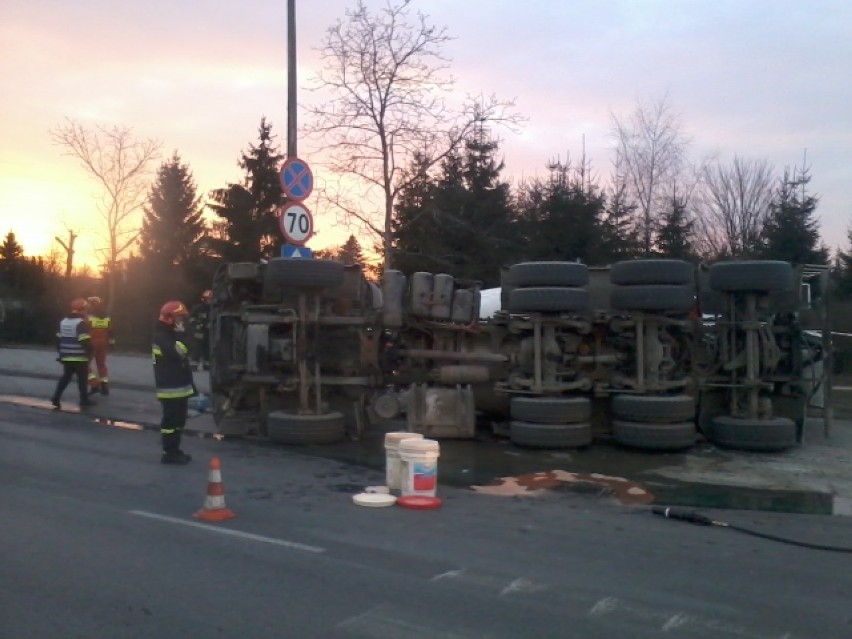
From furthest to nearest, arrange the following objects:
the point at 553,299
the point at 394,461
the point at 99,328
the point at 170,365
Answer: the point at 99,328 < the point at 553,299 < the point at 170,365 < the point at 394,461

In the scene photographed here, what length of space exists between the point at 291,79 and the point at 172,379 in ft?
23.9

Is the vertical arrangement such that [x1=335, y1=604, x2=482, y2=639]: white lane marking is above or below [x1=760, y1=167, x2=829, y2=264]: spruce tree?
below

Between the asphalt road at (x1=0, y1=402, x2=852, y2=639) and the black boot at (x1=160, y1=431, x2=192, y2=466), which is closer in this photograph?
the asphalt road at (x1=0, y1=402, x2=852, y2=639)

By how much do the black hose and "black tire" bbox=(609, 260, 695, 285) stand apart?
3613mm

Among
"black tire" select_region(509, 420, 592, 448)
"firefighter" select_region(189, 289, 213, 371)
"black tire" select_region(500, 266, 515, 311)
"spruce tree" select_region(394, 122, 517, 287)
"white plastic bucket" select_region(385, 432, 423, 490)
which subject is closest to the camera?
"white plastic bucket" select_region(385, 432, 423, 490)

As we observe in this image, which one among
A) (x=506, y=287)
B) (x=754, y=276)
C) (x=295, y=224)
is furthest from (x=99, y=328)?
(x=754, y=276)

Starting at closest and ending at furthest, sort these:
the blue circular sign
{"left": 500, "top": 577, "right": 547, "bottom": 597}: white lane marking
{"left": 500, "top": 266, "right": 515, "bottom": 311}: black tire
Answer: {"left": 500, "top": 577, "right": 547, "bottom": 597}: white lane marking < {"left": 500, "top": 266, "right": 515, "bottom": 311}: black tire < the blue circular sign

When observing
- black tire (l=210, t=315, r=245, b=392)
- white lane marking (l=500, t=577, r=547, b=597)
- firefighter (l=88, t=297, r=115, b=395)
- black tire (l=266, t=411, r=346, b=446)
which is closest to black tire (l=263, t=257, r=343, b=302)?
black tire (l=210, t=315, r=245, b=392)

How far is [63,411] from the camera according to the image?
13.6 meters

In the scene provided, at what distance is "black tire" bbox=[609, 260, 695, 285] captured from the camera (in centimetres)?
1072

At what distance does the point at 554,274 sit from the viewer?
1077cm

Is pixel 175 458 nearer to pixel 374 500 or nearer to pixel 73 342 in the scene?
pixel 374 500

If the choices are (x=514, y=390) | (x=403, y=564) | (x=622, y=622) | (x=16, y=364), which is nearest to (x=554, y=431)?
(x=514, y=390)

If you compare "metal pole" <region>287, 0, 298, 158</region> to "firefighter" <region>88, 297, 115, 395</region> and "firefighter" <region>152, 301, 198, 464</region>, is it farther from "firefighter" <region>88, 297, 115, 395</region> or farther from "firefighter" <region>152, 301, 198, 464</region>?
"firefighter" <region>152, 301, 198, 464</region>
